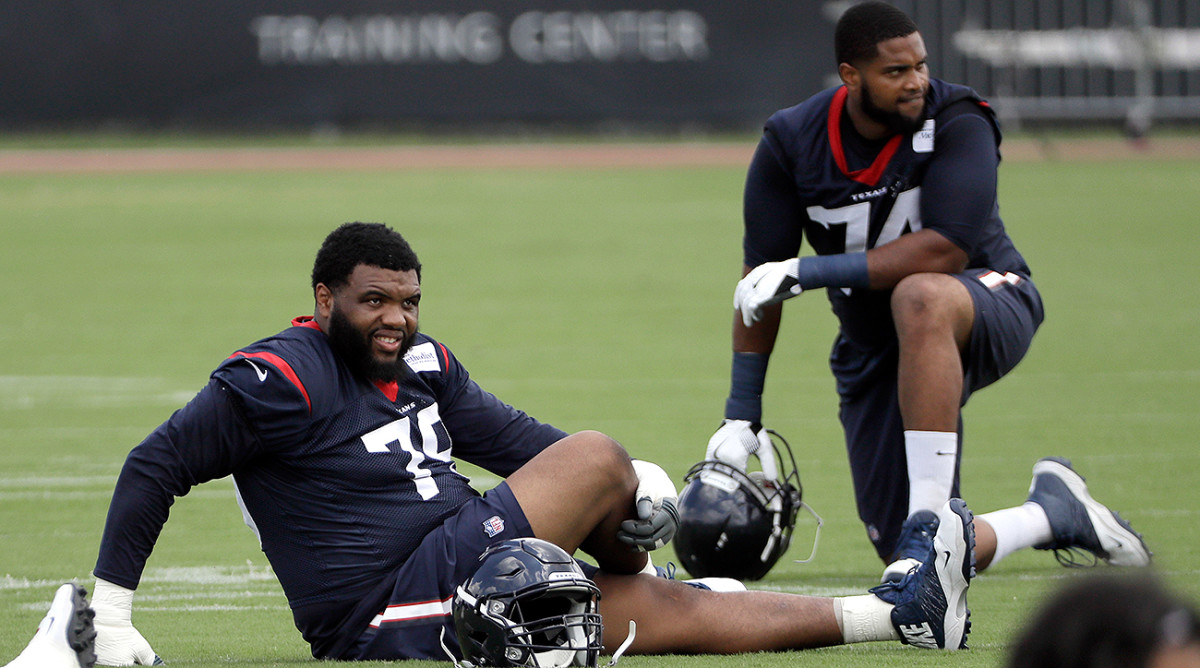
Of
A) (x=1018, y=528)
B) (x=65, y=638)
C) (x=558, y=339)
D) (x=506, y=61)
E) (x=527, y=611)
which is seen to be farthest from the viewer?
(x=506, y=61)

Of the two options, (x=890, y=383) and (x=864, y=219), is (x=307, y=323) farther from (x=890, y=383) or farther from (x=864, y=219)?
(x=890, y=383)

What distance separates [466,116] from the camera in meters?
22.6

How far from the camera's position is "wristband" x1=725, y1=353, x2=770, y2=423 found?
4.98 metres

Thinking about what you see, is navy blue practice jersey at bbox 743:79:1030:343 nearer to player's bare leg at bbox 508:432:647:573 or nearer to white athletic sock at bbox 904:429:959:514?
white athletic sock at bbox 904:429:959:514

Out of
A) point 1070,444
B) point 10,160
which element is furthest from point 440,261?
point 10,160

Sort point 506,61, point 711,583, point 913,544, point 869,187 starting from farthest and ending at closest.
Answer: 1. point 506,61
2. point 869,187
3. point 711,583
4. point 913,544

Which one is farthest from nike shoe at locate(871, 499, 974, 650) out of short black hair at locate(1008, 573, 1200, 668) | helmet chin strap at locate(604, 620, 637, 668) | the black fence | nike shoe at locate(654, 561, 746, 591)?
the black fence

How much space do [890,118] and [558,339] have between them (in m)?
6.29

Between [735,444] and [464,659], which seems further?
[735,444]

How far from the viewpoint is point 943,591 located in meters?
3.85

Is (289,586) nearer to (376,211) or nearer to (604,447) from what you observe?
(604,447)

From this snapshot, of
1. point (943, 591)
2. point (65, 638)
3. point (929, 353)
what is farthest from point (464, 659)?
point (929, 353)

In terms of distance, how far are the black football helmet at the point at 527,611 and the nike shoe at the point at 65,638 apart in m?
0.78

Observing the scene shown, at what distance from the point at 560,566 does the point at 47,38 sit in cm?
2009
